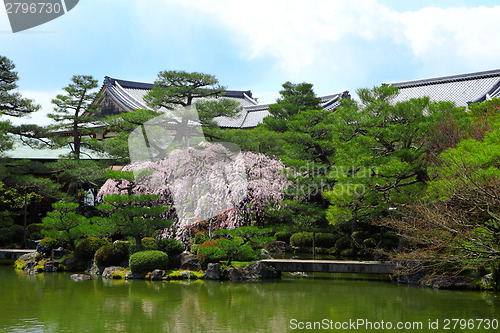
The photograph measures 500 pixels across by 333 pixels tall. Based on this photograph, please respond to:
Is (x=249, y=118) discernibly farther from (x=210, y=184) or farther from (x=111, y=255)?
(x=111, y=255)

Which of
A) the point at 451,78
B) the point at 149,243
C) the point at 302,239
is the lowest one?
the point at 149,243

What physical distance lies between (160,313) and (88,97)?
13.7 metres

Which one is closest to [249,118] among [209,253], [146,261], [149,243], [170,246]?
[149,243]

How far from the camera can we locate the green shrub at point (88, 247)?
57.1ft

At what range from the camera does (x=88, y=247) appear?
57.1ft

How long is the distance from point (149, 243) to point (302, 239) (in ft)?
26.3

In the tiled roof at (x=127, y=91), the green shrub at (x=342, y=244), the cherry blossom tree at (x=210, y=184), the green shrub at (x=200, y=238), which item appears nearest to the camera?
the cherry blossom tree at (x=210, y=184)

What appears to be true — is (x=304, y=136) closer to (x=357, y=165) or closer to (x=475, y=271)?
(x=357, y=165)

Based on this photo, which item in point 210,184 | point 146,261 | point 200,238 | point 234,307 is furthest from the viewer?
point 200,238

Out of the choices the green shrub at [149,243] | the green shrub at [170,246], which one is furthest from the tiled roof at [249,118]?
the green shrub at [170,246]

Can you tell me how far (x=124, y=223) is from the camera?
650 inches

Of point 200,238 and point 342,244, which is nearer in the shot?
point 200,238

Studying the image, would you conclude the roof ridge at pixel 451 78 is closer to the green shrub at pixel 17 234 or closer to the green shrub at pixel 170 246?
the green shrub at pixel 170 246

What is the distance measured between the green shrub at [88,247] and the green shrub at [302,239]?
28.7 feet
